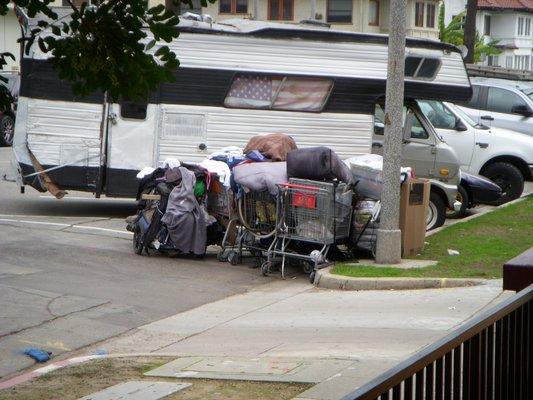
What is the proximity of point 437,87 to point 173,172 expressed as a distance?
4.95 m

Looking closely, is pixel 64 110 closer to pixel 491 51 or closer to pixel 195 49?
pixel 195 49

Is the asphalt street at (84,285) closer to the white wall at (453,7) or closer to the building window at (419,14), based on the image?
the building window at (419,14)

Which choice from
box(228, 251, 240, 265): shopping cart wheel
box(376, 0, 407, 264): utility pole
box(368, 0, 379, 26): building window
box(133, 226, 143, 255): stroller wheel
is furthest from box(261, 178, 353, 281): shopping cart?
box(368, 0, 379, 26): building window

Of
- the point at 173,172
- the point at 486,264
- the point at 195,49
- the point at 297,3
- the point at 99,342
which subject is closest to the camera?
the point at 99,342

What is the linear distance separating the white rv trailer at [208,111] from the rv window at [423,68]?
2cm

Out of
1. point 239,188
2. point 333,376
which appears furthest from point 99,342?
point 239,188

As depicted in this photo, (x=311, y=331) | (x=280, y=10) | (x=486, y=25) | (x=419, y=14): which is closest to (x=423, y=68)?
(x=311, y=331)

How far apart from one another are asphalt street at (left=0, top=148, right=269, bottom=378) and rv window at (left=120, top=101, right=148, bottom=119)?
1.74 m

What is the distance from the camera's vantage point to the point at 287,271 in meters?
13.2

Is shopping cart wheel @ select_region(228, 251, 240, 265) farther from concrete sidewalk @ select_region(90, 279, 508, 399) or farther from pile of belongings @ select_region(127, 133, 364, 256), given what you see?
concrete sidewalk @ select_region(90, 279, 508, 399)

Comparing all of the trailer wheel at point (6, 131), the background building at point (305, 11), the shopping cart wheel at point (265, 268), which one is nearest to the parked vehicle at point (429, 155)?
the shopping cart wheel at point (265, 268)

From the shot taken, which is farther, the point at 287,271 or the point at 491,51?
the point at 491,51

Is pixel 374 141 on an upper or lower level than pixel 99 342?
upper

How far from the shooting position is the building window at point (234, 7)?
5356 cm
